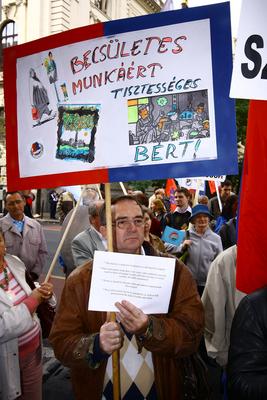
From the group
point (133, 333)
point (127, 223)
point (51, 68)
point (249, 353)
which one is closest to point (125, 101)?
point (51, 68)

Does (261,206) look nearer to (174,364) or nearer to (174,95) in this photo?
(174,95)

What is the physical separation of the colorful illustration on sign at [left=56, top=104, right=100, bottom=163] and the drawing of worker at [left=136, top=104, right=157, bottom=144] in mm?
215

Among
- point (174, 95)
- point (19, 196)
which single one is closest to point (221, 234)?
point (19, 196)

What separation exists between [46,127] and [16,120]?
21cm

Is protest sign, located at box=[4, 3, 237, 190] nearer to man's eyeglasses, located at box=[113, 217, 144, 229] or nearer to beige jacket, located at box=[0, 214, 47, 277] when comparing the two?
man's eyeglasses, located at box=[113, 217, 144, 229]

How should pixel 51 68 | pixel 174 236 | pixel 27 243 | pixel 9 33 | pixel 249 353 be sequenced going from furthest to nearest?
pixel 9 33, pixel 174 236, pixel 27 243, pixel 51 68, pixel 249 353

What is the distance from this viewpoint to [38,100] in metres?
2.11

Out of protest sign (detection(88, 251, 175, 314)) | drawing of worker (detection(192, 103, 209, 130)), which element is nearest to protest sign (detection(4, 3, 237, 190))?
drawing of worker (detection(192, 103, 209, 130))

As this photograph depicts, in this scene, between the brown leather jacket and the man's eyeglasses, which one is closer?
the brown leather jacket

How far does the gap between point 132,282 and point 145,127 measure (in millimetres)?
737

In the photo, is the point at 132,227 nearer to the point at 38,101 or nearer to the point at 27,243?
the point at 38,101

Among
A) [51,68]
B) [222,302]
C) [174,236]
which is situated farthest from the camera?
[174,236]

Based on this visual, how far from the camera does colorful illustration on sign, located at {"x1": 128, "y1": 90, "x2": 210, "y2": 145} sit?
185cm

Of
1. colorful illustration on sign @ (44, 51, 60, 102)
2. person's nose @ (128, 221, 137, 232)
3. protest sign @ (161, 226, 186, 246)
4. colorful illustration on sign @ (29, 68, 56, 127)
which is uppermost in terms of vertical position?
colorful illustration on sign @ (44, 51, 60, 102)
